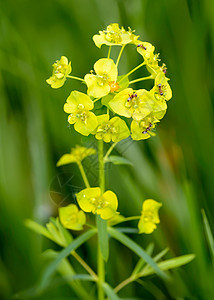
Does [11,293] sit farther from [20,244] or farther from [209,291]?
[209,291]

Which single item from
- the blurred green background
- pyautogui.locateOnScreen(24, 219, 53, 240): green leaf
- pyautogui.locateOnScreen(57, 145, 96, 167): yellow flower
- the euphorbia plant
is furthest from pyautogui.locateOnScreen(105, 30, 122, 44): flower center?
pyautogui.locateOnScreen(24, 219, 53, 240): green leaf

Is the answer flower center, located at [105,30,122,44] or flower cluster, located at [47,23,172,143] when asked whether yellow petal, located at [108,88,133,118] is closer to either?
flower cluster, located at [47,23,172,143]

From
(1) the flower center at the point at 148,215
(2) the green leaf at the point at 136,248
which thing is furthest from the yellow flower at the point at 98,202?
(1) the flower center at the point at 148,215

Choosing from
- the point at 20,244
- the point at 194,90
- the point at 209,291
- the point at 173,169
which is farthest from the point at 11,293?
the point at 194,90

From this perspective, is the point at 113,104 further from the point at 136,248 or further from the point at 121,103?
the point at 136,248

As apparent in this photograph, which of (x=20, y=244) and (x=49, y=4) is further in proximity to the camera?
(x=49, y=4)

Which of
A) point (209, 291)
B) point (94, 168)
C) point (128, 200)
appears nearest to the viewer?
point (209, 291)

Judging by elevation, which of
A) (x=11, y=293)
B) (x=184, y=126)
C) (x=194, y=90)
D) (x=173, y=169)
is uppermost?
(x=194, y=90)
